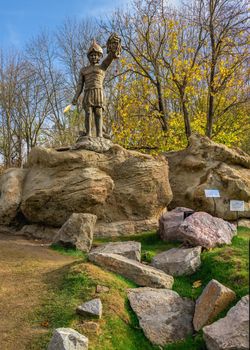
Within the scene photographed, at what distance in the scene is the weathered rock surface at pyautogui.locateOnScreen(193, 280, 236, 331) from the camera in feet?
18.3

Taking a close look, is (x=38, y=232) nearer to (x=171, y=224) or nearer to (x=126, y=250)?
(x=171, y=224)

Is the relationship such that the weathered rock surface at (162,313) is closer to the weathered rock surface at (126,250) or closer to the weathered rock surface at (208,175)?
the weathered rock surface at (126,250)

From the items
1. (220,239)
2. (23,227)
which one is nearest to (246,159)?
(220,239)

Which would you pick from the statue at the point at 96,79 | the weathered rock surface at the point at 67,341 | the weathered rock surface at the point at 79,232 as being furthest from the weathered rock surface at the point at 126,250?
the statue at the point at 96,79

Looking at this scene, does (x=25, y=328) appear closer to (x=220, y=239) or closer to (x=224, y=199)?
(x=220, y=239)

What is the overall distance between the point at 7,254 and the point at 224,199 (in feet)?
20.9

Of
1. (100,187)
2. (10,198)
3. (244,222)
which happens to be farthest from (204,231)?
(10,198)

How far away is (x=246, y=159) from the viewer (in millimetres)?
12938

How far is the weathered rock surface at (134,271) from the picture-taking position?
21.7 feet

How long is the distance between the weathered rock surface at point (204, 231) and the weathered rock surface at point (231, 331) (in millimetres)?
2880

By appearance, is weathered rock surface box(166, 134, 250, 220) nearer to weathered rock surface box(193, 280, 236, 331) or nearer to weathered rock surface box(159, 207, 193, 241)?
weathered rock surface box(159, 207, 193, 241)

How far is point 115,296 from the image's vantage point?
6074mm

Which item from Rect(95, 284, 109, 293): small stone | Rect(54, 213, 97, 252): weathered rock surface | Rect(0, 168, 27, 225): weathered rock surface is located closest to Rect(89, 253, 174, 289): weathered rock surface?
Rect(95, 284, 109, 293): small stone

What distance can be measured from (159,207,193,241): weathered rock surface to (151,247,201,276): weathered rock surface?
1.59 metres
